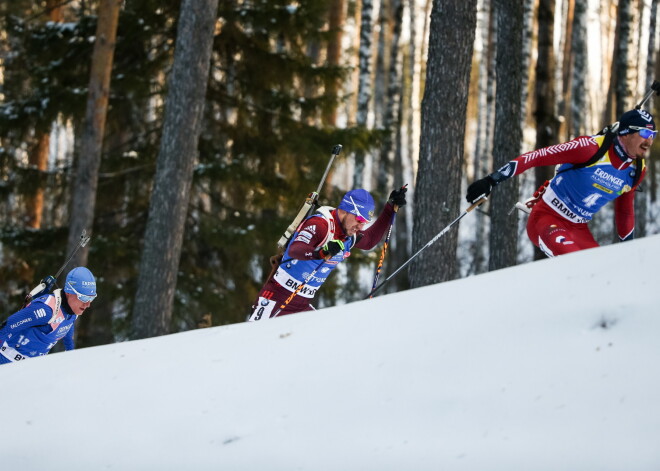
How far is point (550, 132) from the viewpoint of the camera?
1219 centimetres

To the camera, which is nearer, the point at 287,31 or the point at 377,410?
the point at 377,410

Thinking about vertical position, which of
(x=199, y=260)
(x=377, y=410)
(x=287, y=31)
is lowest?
(x=199, y=260)

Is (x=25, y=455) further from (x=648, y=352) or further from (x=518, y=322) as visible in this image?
(x=648, y=352)

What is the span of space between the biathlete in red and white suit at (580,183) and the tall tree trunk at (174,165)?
5.94 m

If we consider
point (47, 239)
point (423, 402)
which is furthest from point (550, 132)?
point (423, 402)

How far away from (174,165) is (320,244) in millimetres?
4815

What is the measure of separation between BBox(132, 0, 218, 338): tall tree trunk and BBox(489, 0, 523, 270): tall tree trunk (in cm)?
393

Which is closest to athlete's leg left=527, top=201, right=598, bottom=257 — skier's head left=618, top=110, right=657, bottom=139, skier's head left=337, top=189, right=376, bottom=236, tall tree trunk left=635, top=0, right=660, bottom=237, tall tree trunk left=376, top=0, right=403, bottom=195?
skier's head left=618, top=110, right=657, bottom=139

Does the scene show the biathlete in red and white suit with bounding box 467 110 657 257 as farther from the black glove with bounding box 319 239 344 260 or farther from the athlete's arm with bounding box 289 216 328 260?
the athlete's arm with bounding box 289 216 328 260

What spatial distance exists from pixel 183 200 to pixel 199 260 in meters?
3.40

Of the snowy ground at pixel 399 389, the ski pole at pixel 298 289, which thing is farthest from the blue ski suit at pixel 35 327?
the snowy ground at pixel 399 389

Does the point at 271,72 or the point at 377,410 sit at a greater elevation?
the point at 271,72

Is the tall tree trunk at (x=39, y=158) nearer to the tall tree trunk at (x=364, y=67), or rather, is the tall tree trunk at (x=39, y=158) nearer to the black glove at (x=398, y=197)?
the tall tree trunk at (x=364, y=67)

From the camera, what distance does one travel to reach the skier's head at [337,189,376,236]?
6.79m
